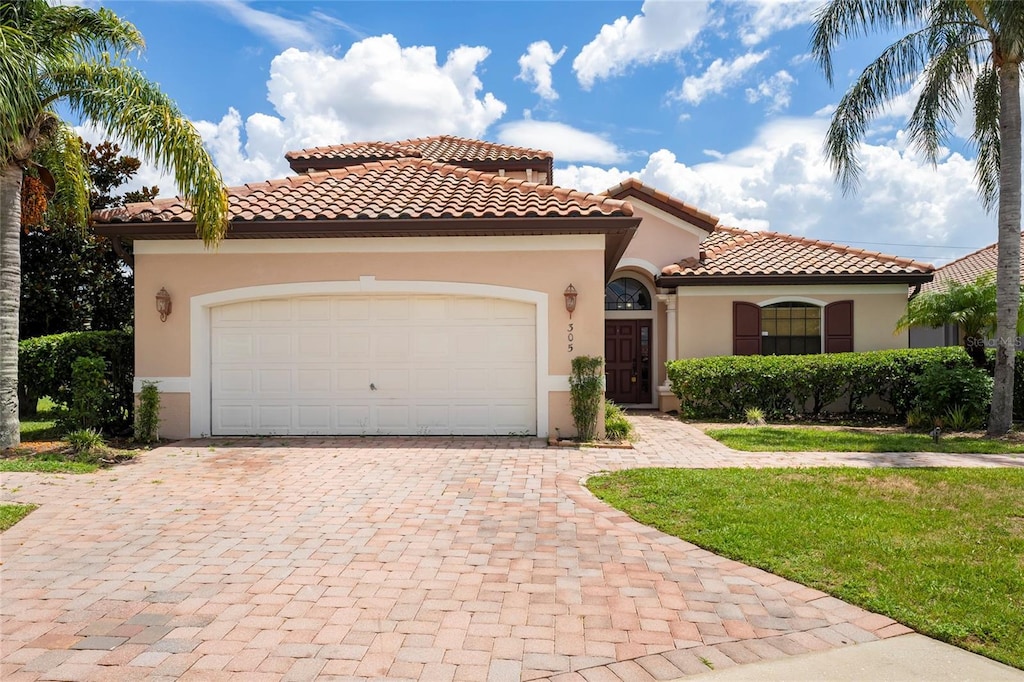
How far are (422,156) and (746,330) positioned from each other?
32.0 feet

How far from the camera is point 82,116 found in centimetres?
934

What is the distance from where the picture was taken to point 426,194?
1130cm

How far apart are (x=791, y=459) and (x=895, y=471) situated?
1.34m

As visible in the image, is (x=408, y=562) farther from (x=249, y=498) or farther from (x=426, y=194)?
(x=426, y=194)

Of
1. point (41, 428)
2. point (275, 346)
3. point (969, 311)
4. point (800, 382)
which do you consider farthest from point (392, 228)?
point (969, 311)

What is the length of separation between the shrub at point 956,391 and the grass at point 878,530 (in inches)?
164

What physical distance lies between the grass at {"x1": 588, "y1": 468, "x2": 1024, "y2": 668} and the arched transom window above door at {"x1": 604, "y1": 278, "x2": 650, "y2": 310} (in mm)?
8446

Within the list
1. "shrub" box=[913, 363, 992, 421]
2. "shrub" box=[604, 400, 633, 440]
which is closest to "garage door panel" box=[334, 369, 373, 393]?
"shrub" box=[604, 400, 633, 440]

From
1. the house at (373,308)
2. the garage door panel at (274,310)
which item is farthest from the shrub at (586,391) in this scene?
the garage door panel at (274,310)

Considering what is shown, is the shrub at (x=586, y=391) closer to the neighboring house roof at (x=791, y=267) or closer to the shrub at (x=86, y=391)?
the neighboring house roof at (x=791, y=267)

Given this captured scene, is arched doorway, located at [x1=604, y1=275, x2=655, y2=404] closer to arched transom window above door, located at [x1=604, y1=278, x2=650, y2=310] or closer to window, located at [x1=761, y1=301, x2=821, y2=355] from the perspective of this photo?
arched transom window above door, located at [x1=604, y1=278, x2=650, y2=310]

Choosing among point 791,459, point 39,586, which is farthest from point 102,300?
point 791,459

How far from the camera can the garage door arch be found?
33.7 feet

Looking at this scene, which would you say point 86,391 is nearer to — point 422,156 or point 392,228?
point 392,228
